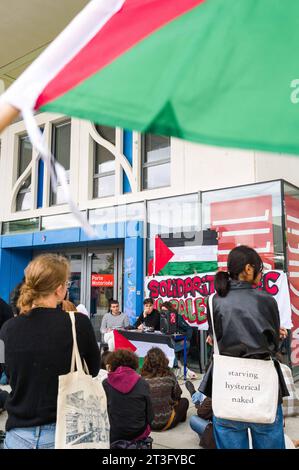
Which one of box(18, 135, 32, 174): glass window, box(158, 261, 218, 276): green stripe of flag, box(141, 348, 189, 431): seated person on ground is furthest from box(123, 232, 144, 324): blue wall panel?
box(18, 135, 32, 174): glass window

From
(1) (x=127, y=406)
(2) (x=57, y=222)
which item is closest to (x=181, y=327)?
(1) (x=127, y=406)

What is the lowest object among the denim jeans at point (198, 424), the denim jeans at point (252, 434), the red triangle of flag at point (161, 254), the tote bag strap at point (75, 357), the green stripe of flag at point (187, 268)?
the denim jeans at point (198, 424)

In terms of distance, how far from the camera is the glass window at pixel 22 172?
13.0m

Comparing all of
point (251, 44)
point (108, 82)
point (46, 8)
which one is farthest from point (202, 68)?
point (46, 8)

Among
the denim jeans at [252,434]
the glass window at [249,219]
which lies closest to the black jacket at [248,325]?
the denim jeans at [252,434]

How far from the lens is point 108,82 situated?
1.06m

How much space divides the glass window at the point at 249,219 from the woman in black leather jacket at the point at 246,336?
5248 mm

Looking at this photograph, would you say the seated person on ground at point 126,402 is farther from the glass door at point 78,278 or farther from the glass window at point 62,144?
the glass window at point 62,144

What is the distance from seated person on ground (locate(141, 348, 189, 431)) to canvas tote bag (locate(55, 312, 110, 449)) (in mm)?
2438

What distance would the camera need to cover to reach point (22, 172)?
1350 cm

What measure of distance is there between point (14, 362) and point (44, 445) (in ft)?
1.28

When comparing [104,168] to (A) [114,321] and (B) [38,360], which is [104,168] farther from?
(B) [38,360]

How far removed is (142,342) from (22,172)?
27.4 ft
